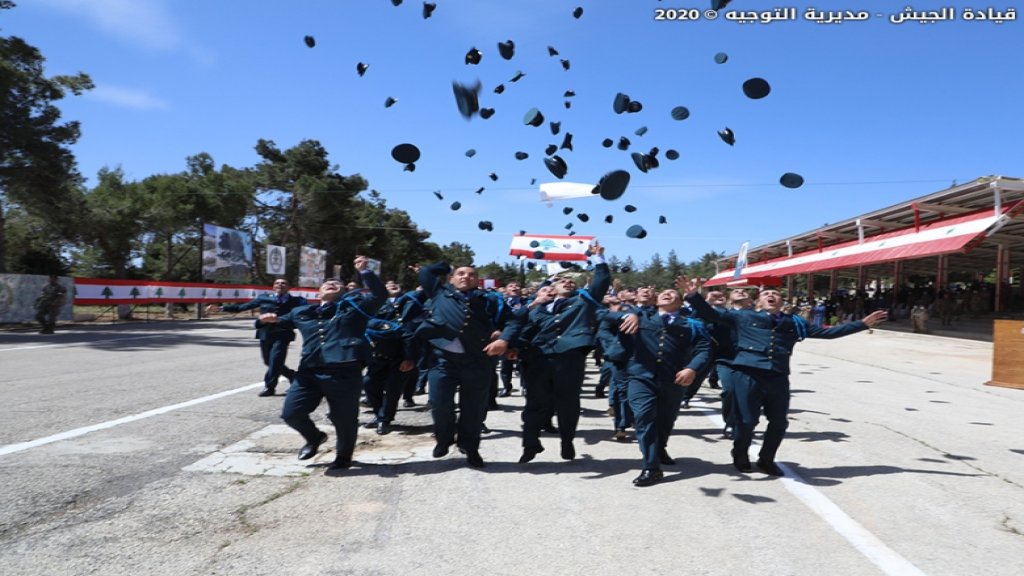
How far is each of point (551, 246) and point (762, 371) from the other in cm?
2548

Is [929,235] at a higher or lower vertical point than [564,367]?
higher

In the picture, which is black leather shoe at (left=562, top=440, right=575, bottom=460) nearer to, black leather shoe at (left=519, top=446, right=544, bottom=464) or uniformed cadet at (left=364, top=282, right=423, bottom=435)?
black leather shoe at (left=519, top=446, right=544, bottom=464)

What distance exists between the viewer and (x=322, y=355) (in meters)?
5.62

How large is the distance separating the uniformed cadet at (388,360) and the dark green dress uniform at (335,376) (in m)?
1.53

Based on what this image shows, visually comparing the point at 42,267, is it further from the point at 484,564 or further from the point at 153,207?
the point at 484,564

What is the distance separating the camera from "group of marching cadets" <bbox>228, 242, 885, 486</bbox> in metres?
5.65

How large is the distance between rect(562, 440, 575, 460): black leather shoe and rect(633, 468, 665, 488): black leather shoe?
88cm

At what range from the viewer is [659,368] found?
589 centimetres

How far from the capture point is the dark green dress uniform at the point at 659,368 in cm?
575

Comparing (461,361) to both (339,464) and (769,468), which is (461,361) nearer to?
(339,464)

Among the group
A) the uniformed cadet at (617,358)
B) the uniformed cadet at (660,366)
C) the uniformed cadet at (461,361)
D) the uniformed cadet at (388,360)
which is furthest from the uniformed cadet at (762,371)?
the uniformed cadet at (388,360)

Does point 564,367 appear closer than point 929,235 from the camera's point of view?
Yes

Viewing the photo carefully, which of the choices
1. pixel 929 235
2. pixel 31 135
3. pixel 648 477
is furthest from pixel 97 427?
pixel 929 235

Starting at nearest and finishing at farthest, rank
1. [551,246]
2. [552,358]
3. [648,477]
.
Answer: [648,477], [552,358], [551,246]
